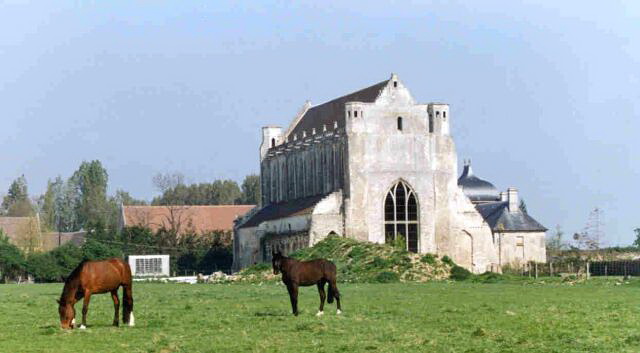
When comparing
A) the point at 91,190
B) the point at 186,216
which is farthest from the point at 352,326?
the point at 91,190

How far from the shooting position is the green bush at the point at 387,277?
64219mm

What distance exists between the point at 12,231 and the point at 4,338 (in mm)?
120528

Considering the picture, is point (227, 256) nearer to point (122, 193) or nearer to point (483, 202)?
point (483, 202)

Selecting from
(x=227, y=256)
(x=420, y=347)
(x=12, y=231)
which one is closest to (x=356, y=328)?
(x=420, y=347)

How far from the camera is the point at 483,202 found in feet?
380

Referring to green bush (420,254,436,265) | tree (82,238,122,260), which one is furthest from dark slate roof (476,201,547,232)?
green bush (420,254,436,265)

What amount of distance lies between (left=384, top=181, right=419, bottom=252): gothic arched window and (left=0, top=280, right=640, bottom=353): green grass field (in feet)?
140

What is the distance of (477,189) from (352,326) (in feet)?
303

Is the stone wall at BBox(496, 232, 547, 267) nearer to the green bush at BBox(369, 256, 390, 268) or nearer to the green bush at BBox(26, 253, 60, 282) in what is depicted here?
the green bush at BBox(369, 256, 390, 268)

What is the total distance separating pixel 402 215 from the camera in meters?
85.9

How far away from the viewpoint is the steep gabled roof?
136 metres

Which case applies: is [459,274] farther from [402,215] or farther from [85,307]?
[85,307]

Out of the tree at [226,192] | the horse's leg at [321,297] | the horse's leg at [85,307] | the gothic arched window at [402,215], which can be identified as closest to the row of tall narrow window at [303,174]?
the gothic arched window at [402,215]

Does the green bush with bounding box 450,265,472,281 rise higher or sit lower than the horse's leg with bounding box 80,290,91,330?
higher
